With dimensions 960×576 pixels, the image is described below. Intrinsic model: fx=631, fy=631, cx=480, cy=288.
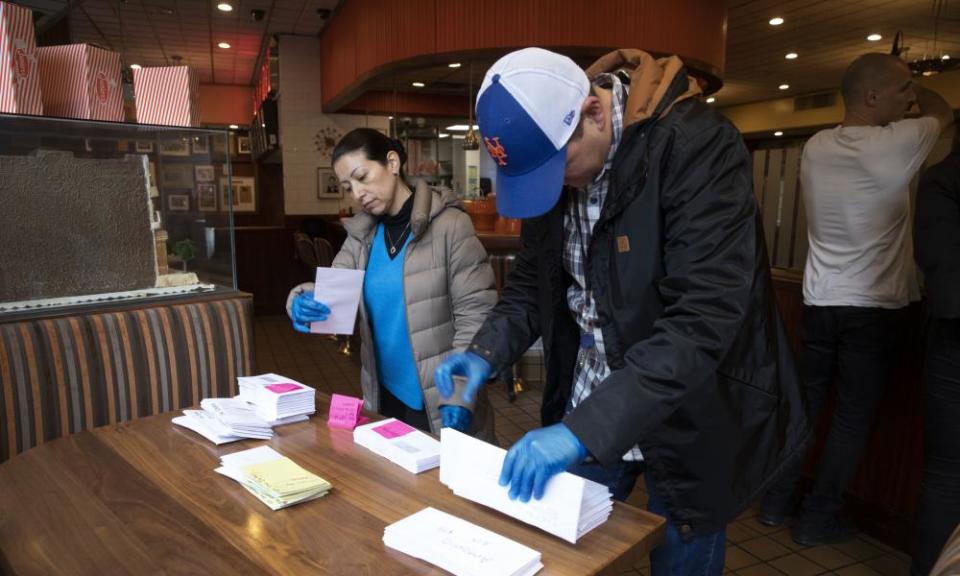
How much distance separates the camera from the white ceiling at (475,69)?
677 cm

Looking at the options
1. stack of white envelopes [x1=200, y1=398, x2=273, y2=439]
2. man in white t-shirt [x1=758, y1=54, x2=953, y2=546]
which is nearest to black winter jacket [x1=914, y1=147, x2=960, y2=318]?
man in white t-shirt [x1=758, y1=54, x2=953, y2=546]

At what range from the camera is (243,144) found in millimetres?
11211

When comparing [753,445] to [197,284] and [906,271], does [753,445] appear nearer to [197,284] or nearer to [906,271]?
[906,271]

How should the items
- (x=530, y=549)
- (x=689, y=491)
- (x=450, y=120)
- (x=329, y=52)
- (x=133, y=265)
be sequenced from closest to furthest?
(x=530, y=549) < (x=689, y=491) < (x=133, y=265) < (x=329, y=52) < (x=450, y=120)

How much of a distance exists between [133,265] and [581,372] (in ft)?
5.95

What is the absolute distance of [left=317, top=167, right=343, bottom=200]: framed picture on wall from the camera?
802 cm

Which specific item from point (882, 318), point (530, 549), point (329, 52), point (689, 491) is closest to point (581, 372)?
point (689, 491)

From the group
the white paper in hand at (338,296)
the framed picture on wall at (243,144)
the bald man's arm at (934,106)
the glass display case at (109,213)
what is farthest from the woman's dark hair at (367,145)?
the framed picture on wall at (243,144)

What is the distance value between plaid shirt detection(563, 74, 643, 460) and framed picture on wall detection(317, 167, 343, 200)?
6.98 m

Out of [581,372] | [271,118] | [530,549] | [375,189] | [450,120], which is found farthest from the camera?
[450,120]

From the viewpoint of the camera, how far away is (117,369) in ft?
6.95

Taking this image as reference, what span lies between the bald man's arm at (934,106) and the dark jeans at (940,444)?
1053mm

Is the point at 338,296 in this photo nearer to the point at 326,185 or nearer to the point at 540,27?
the point at 540,27

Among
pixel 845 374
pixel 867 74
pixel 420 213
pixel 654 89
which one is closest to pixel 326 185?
pixel 420 213
